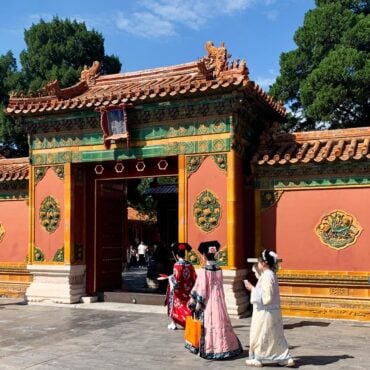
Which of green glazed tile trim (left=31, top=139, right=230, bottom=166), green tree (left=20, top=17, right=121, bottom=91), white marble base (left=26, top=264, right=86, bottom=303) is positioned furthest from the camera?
green tree (left=20, top=17, right=121, bottom=91)

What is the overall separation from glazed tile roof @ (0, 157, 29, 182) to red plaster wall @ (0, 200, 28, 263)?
64 cm

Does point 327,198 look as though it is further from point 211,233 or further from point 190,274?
point 190,274

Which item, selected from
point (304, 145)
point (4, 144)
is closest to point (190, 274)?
point (304, 145)

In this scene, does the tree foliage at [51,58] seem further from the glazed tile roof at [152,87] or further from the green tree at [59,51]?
the glazed tile roof at [152,87]

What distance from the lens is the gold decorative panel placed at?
9617 millimetres

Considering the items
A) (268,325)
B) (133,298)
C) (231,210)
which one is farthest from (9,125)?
(268,325)

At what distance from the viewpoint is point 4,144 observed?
24938mm

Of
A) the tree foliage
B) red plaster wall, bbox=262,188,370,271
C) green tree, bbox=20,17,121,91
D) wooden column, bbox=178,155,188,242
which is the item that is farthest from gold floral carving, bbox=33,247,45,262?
green tree, bbox=20,17,121,91

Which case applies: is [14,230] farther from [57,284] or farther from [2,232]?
[57,284]

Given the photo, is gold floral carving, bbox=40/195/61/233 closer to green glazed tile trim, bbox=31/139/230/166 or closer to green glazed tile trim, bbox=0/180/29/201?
green glazed tile trim, bbox=31/139/230/166

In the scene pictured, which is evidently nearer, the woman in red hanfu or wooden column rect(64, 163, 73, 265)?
the woman in red hanfu

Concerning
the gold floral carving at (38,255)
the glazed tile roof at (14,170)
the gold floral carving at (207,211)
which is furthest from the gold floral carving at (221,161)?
the glazed tile roof at (14,170)

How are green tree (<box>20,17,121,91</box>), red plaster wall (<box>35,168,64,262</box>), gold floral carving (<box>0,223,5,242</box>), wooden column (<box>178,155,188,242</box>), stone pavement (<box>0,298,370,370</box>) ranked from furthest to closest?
1. green tree (<box>20,17,121,91</box>)
2. gold floral carving (<box>0,223,5,242</box>)
3. red plaster wall (<box>35,168,64,262</box>)
4. wooden column (<box>178,155,188,242</box>)
5. stone pavement (<box>0,298,370,370</box>)

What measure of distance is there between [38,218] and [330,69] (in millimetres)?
11280
